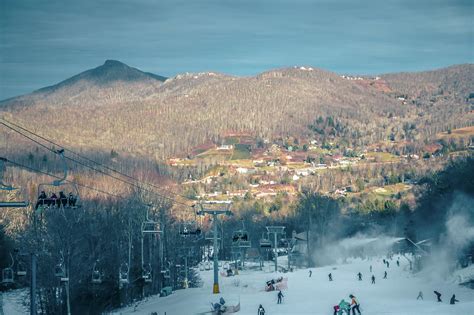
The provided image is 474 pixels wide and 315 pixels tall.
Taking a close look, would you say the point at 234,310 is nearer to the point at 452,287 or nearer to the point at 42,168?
the point at 452,287

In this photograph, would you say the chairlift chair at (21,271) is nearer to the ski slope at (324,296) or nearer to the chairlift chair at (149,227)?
the chairlift chair at (149,227)

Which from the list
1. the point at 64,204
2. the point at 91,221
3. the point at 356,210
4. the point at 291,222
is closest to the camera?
the point at 64,204

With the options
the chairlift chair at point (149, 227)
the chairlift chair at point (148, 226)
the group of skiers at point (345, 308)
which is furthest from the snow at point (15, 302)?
the group of skiers at point (345, 308)

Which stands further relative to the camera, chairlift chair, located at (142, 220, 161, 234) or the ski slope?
the ski slope

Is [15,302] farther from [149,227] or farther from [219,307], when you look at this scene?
[219,307]

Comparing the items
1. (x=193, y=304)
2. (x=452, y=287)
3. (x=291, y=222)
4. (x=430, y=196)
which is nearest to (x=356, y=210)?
(x=291, y=222)

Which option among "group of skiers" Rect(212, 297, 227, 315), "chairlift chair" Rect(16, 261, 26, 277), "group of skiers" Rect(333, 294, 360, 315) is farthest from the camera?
"group of skiers" Rect(212, 297, 227, 315)

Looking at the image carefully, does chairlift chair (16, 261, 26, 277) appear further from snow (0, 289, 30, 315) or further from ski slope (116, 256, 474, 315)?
ski slope (116, 256, 474, 315)

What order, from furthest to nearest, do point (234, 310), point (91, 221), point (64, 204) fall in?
point (91, 221)
point (234, 310)
point (64, 204)

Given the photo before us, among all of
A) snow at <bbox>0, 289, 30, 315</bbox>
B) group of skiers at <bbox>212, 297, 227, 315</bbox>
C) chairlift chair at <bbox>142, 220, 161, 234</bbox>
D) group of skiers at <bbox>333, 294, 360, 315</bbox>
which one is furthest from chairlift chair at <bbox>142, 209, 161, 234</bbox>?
group of skiers at <bbox>333, 294, 360, 315</bbox>
